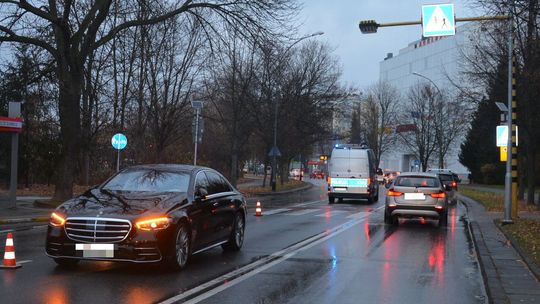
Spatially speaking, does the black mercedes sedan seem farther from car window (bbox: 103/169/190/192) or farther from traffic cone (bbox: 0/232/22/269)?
traffic cone (bbox: 0/232/22/269)

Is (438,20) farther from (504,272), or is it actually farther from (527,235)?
(504,272)

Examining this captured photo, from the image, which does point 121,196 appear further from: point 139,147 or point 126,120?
point 126,120

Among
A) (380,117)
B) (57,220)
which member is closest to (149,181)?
(57,220)

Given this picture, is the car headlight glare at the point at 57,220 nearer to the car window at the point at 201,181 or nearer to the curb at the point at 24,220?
the car window at the point at 201,181

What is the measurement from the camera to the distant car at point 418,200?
55.2ft

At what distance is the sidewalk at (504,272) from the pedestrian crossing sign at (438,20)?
5.10m

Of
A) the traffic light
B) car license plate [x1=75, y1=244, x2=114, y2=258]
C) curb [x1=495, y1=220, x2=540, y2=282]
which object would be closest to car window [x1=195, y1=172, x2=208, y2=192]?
car license plate [x1=75, y1=244, x2=114, y2=258]

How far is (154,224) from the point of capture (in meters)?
8.10

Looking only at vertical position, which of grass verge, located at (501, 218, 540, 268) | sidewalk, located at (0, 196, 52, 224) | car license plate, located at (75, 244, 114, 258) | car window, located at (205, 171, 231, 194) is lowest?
sidewalk, located at (0, 196, 52, 224)

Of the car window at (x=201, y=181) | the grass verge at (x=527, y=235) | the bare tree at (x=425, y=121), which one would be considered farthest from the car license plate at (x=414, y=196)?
the bare tree at (x=425, y=121)

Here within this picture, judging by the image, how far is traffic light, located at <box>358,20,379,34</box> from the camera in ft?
51.1

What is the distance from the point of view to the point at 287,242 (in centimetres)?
1252

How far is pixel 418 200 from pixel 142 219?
1064cm

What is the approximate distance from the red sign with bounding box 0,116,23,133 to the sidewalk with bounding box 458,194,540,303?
42.4 feet
